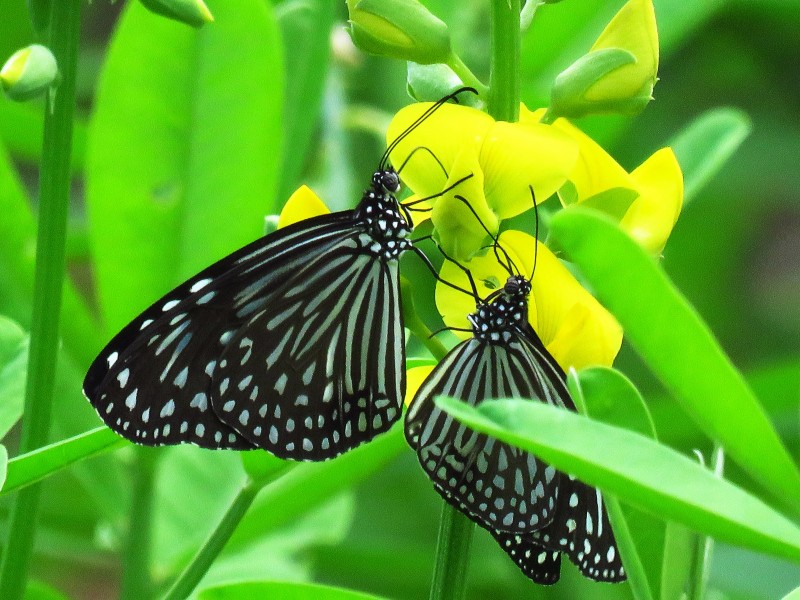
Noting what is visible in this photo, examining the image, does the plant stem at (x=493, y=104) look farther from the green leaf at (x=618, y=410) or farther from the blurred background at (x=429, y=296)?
the blurred background at (x=429, y=296)

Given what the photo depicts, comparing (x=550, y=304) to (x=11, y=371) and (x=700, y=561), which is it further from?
(x=11, y=371)

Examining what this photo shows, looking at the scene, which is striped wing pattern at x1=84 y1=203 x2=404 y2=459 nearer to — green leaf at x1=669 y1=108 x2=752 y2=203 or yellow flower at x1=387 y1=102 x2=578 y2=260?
yellow flower at x1=387 y1=102 x2=578 y2=260

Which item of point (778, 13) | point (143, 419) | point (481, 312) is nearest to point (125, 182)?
point (143, 419)

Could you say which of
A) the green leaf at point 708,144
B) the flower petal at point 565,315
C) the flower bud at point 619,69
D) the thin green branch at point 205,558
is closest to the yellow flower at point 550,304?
the flower petal at point 565,315

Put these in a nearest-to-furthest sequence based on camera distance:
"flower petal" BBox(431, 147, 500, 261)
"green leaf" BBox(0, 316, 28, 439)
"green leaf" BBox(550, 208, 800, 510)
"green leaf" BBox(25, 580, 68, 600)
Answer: "green leaf" BBox(550, 208, 800, 510), "flower petal" BBox(431, 147, 500, 261), "green leaf" BBox(0, 316, 28, 439), "green leaf" BBox(25, 580, 68, 600)

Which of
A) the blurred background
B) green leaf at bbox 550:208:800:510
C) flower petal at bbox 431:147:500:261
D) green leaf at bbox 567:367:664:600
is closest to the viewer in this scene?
green leaf at bbox 550:208:800:510

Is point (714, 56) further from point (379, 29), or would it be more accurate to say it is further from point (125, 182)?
point (379, 29)

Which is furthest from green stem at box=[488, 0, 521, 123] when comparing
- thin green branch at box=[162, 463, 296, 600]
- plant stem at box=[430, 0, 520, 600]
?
thin green branch at box=[162, 463, 296, 600]
